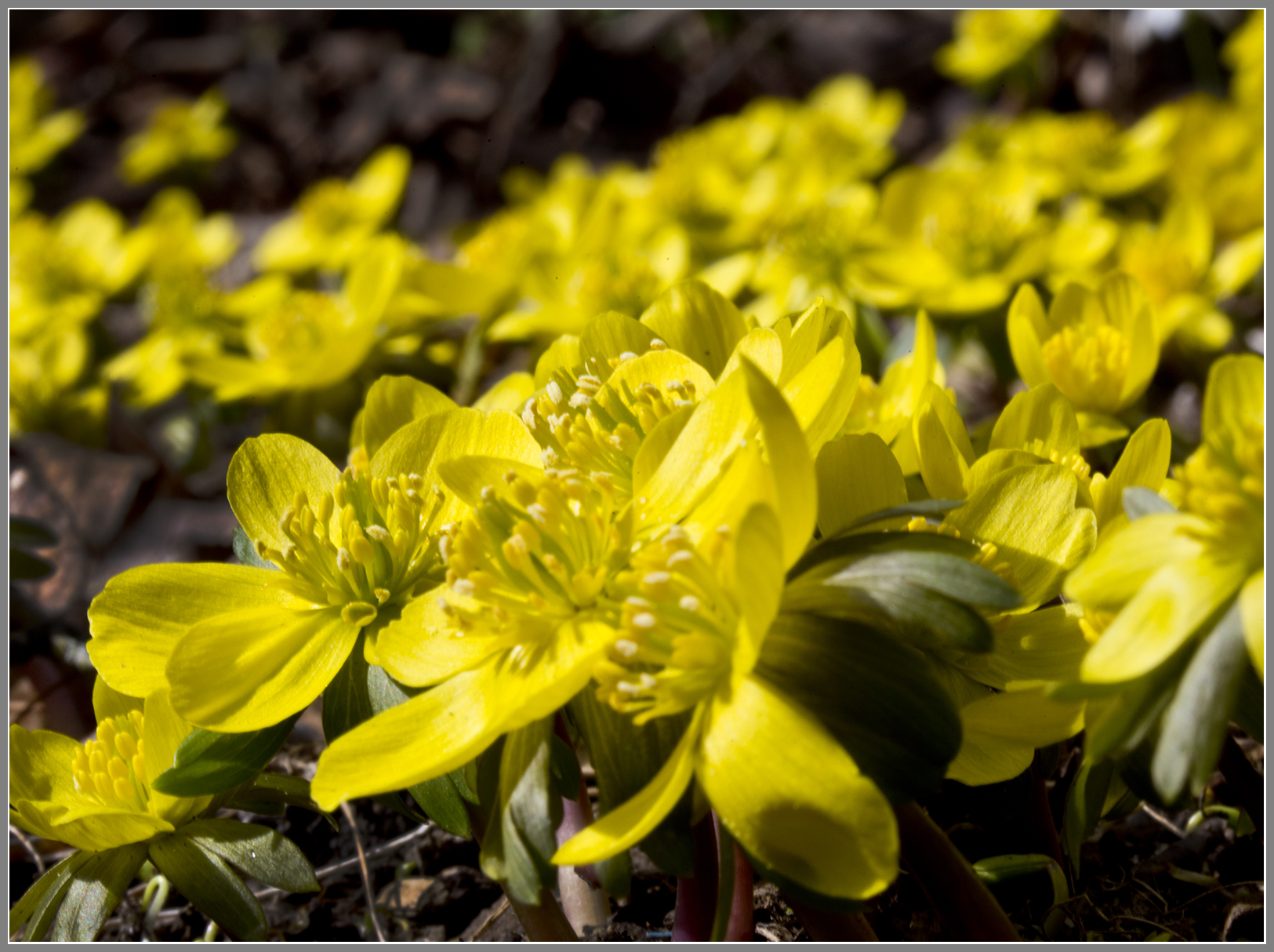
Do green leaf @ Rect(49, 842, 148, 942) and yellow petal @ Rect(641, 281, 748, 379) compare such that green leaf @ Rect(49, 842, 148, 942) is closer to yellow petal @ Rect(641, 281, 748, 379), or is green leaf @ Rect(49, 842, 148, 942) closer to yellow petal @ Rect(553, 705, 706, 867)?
yellow petal @ Rect(553, 705, 706, 867)

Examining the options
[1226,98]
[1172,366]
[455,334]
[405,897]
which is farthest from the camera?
[1226,98]

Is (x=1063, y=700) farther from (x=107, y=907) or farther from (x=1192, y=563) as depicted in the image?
(x=107, y=907)

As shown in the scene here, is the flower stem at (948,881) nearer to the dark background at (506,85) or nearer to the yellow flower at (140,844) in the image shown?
the yellow flower at (140,844)

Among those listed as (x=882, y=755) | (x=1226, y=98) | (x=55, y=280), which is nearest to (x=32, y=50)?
(x=55, y=280)

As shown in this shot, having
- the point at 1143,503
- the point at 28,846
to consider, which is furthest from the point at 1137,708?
the point at 28,846

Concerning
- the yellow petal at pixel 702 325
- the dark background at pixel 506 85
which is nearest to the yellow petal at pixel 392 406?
the yellow petal at pixel 702 325

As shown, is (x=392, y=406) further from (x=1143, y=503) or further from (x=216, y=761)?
(x=1143, y=503)

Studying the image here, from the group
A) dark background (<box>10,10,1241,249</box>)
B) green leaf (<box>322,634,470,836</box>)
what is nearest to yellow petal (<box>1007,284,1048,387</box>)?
green leaf (<box>322,634,470,836</box>)
